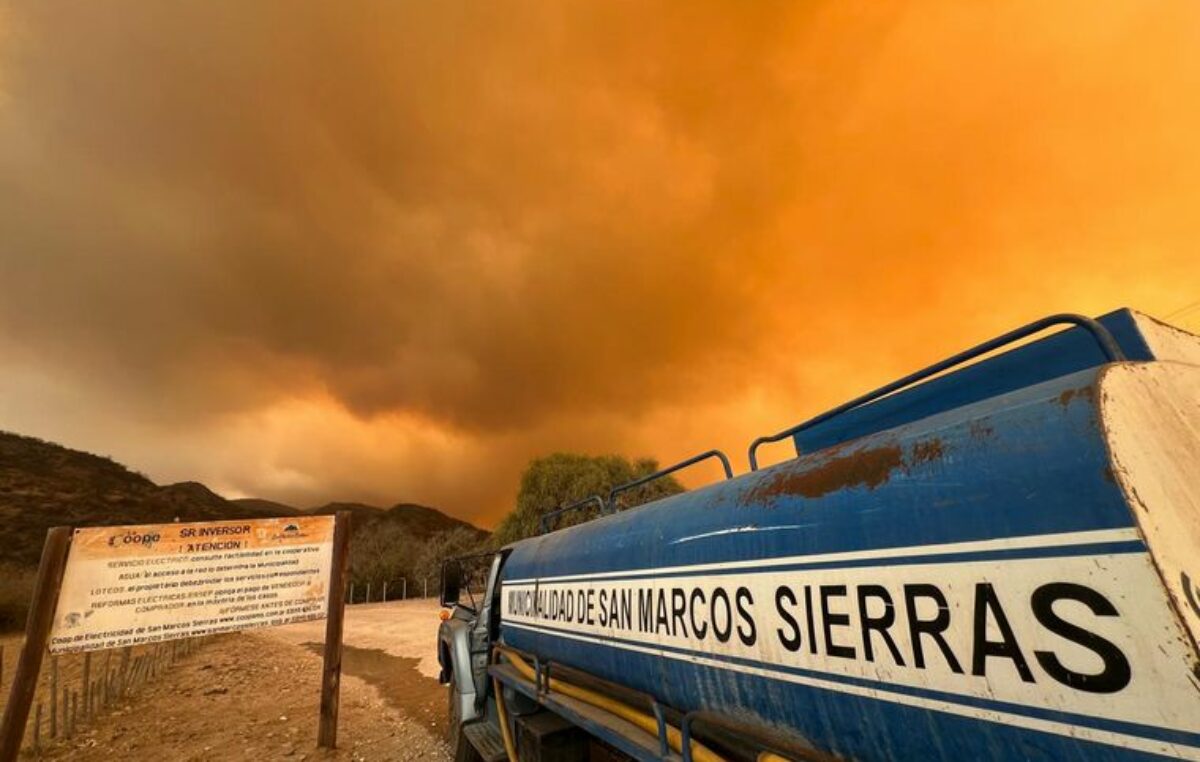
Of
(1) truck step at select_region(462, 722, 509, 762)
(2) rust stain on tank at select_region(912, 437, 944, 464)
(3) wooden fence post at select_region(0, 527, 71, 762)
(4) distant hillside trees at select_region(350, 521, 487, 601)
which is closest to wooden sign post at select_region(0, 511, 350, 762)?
(3) wooden fence post at select_region(0, 527, 71, 762)

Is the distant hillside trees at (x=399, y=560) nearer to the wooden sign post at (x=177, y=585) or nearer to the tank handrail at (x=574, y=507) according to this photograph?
the wooden sign post at (x=177, y=585)

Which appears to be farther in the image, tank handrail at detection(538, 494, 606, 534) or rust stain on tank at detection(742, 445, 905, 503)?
tank handrail at detection(538, 494, 606, 534)

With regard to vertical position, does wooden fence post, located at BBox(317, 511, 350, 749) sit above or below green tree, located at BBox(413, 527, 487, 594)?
below

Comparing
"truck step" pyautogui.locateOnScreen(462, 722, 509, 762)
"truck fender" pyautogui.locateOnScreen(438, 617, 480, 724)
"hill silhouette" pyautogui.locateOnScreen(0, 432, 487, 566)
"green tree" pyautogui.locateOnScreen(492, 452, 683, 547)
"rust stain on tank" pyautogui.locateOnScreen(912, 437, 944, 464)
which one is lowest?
"truck step" pyautogui.locateOnScreen(462, 722, 509, 762)

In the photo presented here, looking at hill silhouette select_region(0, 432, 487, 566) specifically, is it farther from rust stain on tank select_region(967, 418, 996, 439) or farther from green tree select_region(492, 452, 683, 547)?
rust stain on tank select_region(967, 418, 996, 439)

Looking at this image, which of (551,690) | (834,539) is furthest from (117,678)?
(834,539)

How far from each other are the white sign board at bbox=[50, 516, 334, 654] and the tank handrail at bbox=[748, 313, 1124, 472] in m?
9.33

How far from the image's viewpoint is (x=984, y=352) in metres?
2.02

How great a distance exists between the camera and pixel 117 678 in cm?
1071

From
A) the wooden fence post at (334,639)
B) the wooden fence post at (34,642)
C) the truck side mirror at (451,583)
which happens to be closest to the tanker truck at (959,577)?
the truck side mirror at (451,583)

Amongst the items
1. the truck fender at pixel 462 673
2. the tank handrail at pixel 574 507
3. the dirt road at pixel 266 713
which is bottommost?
the dirt road at pixel 266 713

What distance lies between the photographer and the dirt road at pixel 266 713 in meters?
8.07

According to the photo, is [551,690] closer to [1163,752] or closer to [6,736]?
[1163,752]

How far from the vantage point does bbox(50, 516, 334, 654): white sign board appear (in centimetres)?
766
